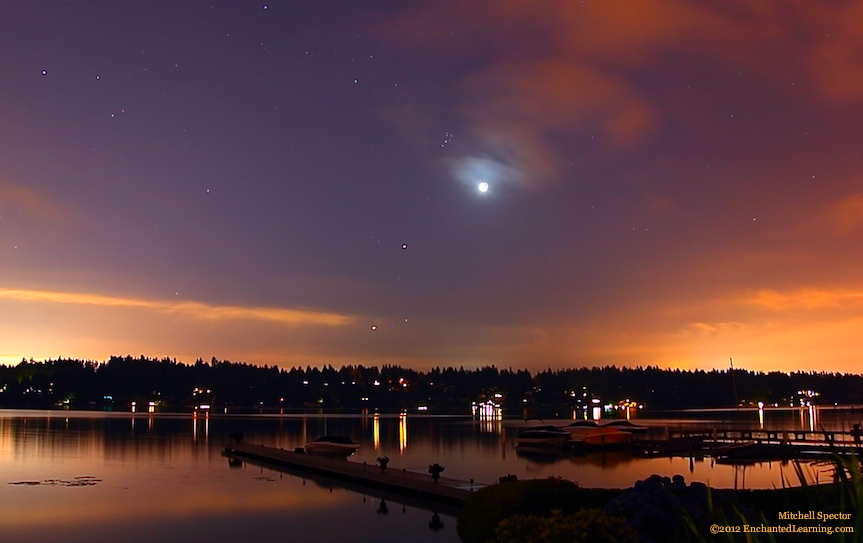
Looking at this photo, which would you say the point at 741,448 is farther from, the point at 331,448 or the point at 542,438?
the point at 331,448

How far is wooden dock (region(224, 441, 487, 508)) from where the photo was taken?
4738cm

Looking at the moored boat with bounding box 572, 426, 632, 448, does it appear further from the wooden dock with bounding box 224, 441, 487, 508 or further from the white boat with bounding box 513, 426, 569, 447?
the wooden dock with bounding box 224, 441, 487, 508

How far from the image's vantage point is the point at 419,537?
3956cm

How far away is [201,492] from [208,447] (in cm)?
4646

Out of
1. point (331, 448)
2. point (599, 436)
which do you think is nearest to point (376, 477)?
point (331, 448)

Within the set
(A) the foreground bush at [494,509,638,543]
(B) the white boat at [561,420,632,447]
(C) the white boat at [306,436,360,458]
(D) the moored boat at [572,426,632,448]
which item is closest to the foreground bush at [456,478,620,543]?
(A) the foreground bush at [494,509,638,543]

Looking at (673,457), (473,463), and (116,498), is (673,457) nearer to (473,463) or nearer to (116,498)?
(473,463)

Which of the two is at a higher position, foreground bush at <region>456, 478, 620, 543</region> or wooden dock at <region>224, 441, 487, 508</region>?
foreground bush at <region>456, 478, 620, 543</region>

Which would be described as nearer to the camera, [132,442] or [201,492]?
[201,492]

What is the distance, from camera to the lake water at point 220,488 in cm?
4197

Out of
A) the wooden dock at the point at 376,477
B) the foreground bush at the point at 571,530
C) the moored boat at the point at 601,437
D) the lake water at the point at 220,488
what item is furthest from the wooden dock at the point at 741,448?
the foreground bush at the point at 571,530

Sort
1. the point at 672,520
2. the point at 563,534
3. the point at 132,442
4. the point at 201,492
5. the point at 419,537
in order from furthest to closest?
the point at 132,442 < the point at 201,492 < the point at 419,537 < the point at 672,520 < the point at 563,534

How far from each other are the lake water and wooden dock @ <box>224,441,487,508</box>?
1442 mm

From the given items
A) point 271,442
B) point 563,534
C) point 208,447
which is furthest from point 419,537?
point 271,442
